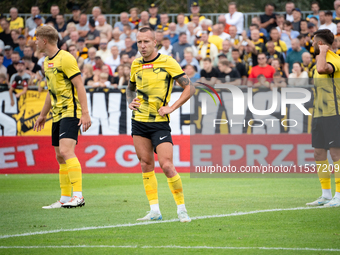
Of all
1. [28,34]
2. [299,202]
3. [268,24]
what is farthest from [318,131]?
[28,34]

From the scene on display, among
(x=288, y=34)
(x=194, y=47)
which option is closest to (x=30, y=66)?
(x=194, y=47)

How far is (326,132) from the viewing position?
765cm

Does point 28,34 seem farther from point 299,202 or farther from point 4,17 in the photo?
point 299,202

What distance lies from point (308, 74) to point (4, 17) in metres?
11.8

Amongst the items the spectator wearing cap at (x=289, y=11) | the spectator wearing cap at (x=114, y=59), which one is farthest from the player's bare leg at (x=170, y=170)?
the spectator wearing cap at (x=289, y=11)

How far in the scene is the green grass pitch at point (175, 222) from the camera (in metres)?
5.09

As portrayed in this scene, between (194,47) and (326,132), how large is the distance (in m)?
9.49

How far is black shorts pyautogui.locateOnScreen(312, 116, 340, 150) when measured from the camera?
760cm

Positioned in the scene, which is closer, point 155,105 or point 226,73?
point 155,105

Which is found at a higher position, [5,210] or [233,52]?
[233,52]

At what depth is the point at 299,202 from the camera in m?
8.13

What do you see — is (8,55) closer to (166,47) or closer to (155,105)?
(166,47)

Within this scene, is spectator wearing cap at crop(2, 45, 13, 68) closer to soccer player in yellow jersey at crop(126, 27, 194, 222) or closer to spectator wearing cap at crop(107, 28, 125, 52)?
spectator wearing cap at crop(107, 28, 125, 52)

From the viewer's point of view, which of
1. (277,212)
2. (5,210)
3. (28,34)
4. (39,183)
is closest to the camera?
(277,212)
